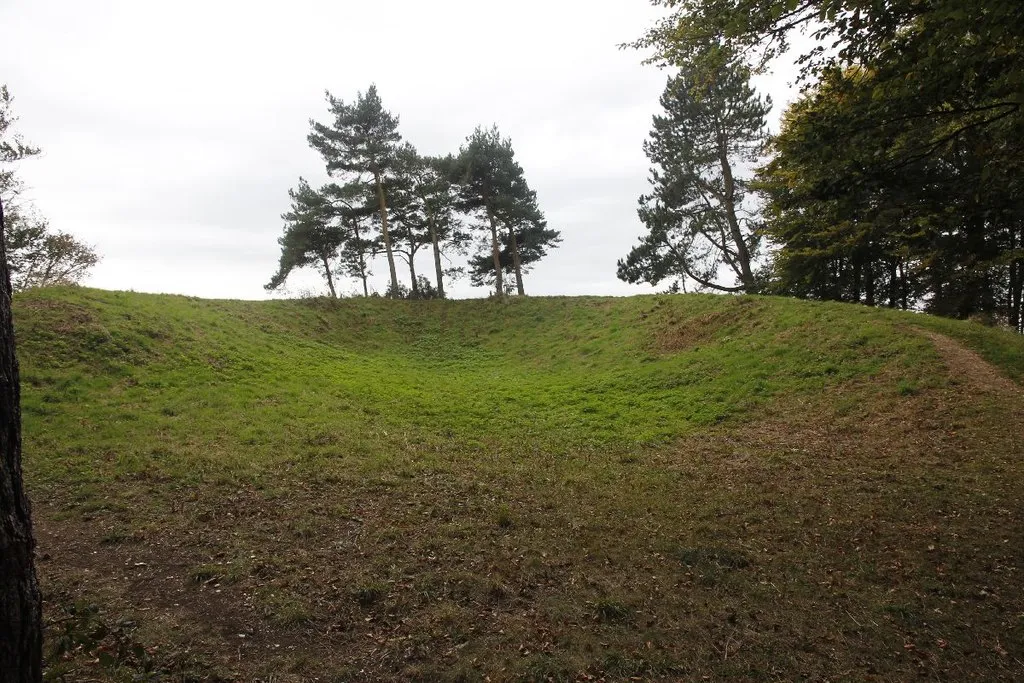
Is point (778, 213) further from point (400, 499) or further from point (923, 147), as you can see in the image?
point (400, 499)

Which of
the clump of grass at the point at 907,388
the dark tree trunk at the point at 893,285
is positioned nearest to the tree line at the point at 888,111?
the clump of grass at the point at 907,388

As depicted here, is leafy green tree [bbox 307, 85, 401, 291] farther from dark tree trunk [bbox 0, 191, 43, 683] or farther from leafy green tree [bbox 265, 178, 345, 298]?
dark tree trunk [bbox 0, 191, 43, 683]

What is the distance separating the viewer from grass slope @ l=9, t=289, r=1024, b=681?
4.88m

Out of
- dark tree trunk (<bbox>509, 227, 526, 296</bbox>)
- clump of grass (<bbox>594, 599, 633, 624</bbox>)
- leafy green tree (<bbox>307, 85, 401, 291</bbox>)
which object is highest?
Answer: leafy green tree (<bbox>307, 85, 401, 291</bbox>)

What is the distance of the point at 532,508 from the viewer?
8430mm

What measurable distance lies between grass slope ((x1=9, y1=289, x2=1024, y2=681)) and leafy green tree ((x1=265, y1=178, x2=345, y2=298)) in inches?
625

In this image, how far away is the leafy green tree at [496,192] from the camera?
31.0m

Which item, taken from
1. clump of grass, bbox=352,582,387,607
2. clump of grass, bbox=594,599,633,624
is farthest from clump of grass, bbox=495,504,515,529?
clump of grass, bbox=594,599,633,624

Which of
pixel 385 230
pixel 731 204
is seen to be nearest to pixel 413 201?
pixel 385 230

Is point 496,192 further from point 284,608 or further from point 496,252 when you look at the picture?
point 284,608

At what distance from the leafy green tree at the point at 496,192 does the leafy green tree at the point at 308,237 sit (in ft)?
27.3

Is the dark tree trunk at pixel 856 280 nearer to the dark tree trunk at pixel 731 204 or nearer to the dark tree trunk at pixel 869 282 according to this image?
the dark tree trunk at pixel 869 282

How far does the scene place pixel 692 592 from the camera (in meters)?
5.81

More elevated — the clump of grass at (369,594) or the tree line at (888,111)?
the tree line at (888,111)
